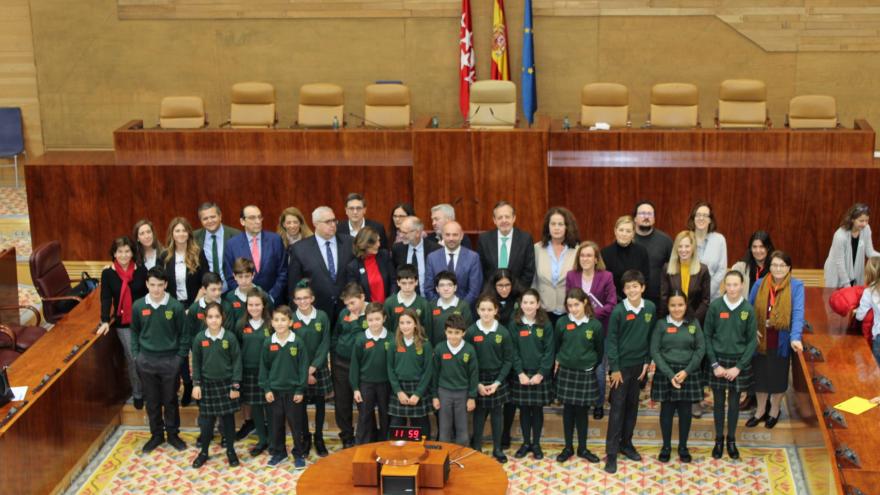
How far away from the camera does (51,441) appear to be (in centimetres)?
709

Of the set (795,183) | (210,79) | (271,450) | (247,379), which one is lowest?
(271,450)

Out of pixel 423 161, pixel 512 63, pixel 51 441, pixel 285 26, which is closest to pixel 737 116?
pixel 512 63

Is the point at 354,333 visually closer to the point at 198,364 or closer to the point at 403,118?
the point at 198,364

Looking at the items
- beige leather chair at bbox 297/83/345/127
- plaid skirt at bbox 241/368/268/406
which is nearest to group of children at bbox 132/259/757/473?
plaid skirt at bbox 241/368/268/406

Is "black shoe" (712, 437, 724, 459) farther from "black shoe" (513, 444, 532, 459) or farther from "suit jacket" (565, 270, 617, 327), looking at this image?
"black shoe" (513, 444, 532, 459)

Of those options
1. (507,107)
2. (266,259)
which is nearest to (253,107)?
(507,107)

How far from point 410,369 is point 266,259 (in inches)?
57.2

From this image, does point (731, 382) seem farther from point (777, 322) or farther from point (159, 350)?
point (159, 350)

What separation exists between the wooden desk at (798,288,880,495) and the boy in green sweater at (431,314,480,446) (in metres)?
2.06

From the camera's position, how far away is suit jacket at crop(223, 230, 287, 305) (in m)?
7.91

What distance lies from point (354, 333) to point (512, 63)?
681 cm

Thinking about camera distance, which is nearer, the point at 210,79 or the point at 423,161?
the point at 423,161

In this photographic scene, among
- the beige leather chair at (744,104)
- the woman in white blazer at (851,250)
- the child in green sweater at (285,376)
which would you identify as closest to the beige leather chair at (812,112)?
the beige leather chair at (744,104)

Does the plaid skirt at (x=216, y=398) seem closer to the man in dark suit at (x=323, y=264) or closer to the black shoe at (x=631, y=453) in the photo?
the man in dark suit at (x=323, y=264)
